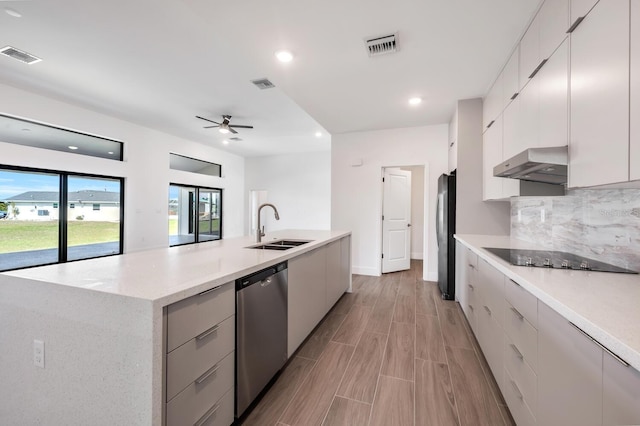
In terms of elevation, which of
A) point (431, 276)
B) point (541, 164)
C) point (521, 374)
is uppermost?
point (541, 164)

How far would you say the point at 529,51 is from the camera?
1952 millimetres

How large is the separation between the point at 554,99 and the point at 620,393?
1573 mm

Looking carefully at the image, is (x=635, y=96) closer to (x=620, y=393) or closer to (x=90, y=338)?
(x=620, y=393)

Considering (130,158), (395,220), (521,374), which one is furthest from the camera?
(130,158)

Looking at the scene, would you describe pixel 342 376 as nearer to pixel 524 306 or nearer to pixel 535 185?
pixel 524 306

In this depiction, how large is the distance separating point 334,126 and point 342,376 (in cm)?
380

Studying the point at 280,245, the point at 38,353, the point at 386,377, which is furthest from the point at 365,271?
the point at 38,353

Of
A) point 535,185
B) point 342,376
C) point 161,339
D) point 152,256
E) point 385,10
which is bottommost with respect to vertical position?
point 342,376

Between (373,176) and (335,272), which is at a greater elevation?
(373,176)

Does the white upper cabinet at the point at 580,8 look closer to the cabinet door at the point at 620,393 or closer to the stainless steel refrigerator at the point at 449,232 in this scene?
the cabinet door at the point at 620,393

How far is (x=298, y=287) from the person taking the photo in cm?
210

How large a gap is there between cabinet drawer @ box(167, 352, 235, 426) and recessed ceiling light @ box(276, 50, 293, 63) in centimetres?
244

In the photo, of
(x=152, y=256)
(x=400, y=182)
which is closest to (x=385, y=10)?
(x=152, y=256)

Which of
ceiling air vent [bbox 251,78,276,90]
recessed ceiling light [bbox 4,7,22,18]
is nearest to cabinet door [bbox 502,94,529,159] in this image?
ceiling air vent [bbox 251,78,276,90]
